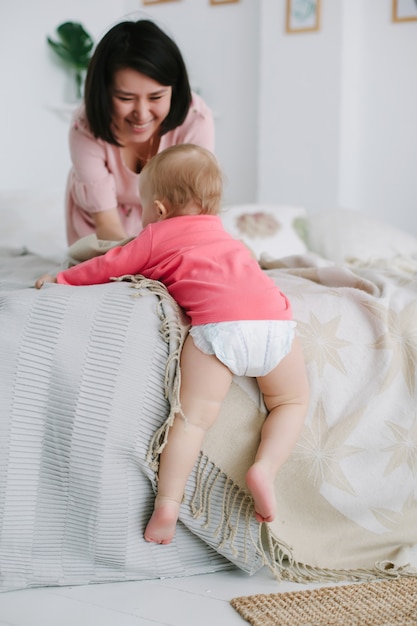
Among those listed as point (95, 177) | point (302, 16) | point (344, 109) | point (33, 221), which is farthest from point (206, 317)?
point (302, 16)

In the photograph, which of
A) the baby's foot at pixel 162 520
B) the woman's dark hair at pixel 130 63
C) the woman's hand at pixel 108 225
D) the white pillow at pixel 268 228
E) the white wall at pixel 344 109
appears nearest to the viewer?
the baby's foot at pixel 162 520

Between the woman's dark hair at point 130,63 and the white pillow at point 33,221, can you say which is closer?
the woman's dark hair at point 130,63

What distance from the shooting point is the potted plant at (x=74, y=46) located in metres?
3.72

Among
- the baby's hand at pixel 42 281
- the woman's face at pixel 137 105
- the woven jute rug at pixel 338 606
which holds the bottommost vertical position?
the woven jute rug at pixel 338 606

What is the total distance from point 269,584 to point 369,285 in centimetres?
62

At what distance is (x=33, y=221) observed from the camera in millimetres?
2727

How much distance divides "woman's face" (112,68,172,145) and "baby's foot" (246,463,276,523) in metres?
0.95

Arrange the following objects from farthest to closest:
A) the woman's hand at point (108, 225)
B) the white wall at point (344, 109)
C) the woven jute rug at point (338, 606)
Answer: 1. the white wall at point (344, 109)
2. the woman's hand at point (108, 225)
3. the woven jute rug at point (338, 606)

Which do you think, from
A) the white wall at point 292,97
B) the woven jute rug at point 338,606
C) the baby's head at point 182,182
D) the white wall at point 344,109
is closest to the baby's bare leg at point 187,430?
the woven jute rug at point 338,606

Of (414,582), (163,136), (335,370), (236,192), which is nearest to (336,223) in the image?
(163,136)

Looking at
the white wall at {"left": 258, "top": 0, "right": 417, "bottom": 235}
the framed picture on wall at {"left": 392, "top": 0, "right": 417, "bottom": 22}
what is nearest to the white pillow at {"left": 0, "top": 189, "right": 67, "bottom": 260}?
the white wall at {"left": 258, "top": 0, "right": 417, "bottom": 235}

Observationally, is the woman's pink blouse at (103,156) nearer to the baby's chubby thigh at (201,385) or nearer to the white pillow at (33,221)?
the white pillow at (33,221)

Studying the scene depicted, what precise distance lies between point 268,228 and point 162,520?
1.83 meters

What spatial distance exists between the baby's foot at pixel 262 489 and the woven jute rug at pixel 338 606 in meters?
0.13
